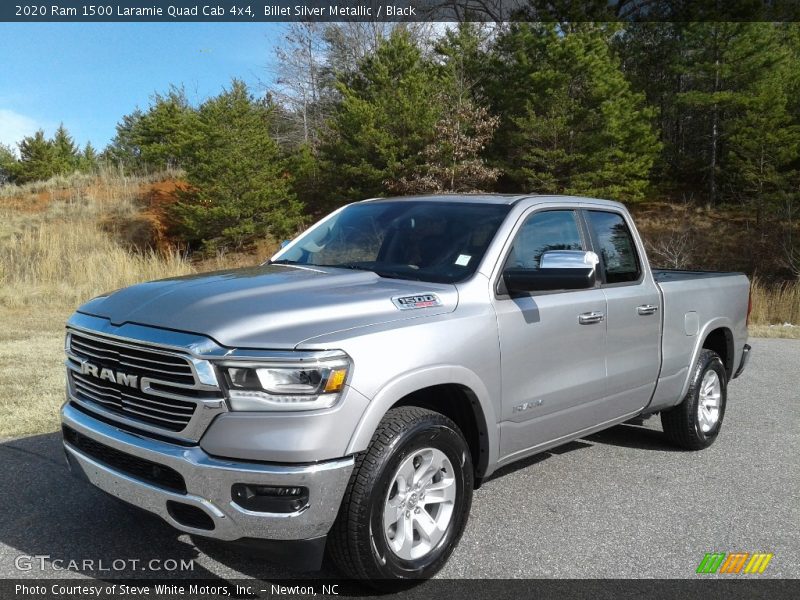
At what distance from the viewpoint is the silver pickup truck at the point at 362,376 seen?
9.32 feet

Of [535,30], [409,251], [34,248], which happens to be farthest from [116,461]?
[535,30]

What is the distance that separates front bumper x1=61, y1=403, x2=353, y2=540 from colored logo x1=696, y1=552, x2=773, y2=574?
6.68 feet

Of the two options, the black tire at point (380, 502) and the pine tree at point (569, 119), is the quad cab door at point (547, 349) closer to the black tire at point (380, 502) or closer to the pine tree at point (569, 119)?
the black tire at point (380, 502)

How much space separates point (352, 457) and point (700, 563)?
2.03m

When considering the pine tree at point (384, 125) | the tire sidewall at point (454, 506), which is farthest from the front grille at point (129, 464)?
the pine tree at point (384, 125)

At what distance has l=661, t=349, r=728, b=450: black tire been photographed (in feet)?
17.8

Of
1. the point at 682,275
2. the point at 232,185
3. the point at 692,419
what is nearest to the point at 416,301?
the point at 692,419

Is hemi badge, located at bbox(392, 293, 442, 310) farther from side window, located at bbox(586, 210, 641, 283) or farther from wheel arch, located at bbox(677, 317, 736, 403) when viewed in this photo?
wheel arch, located at bbox(677, 317, 736, 403)

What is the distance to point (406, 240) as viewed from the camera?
4309 mm

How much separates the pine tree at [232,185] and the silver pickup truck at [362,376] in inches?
1074

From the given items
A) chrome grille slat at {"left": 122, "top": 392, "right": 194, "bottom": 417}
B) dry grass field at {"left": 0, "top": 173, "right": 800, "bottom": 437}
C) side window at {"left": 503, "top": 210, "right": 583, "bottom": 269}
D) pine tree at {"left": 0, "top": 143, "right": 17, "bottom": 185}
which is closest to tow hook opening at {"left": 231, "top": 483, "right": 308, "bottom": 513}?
chrome grille slat at {"left": 122, "top": 392, "right": 194, "bottom": 417}

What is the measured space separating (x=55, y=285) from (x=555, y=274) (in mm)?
13370

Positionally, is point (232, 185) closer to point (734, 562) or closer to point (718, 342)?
point (718, 342)

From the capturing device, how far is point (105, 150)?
59719mm
